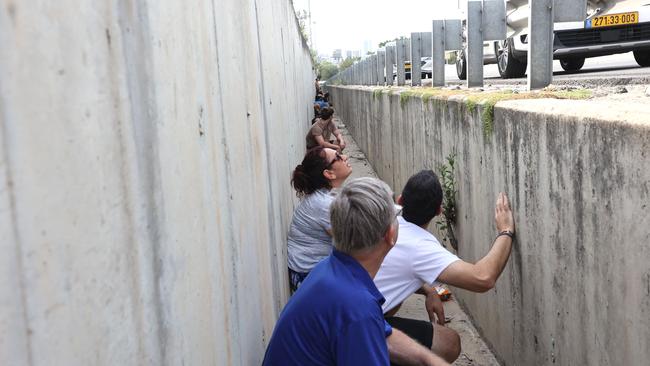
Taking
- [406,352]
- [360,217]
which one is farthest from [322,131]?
[360,217]

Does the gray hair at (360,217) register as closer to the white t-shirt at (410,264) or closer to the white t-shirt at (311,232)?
the white t-shirt at (410,264)

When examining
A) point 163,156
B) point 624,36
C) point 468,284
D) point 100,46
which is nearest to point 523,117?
point 468,284

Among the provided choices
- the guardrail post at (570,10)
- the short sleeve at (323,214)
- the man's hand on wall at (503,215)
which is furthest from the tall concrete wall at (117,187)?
the guardrail post at (570,10)

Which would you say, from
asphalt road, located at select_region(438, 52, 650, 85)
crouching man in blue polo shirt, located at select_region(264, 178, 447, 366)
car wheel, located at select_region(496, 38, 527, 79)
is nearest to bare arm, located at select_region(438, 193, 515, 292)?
crouching man in blue polo shirt, located at select_region(264, 178, 447, 366)

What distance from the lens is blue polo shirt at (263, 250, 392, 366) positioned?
7.13ft

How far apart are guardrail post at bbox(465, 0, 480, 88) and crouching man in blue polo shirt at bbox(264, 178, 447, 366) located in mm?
4224

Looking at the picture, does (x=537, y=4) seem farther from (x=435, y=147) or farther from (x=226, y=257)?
(x=226, y=257)

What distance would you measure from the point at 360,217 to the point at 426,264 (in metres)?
1.25

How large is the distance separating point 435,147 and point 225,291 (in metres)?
4.12

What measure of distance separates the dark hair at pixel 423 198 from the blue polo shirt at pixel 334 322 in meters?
1.49

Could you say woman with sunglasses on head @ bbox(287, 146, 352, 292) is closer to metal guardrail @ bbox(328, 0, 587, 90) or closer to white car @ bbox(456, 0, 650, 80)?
metal guardrail @ bbox(328, 0, 587, 90)

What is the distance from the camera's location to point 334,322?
7.39 ft

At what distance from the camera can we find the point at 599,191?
271cm

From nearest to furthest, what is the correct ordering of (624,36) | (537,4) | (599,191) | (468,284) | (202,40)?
(202,40) → (599,191) → (468,284) → (537,4) → (624,36)
